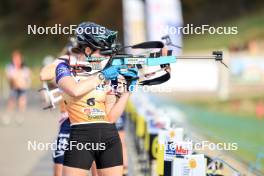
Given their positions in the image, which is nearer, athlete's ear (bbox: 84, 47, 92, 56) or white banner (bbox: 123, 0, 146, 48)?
athlete's ear (bbox: 84, 47, 92, 56)

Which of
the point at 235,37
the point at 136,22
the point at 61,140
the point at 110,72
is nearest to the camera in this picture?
the point at 110,72

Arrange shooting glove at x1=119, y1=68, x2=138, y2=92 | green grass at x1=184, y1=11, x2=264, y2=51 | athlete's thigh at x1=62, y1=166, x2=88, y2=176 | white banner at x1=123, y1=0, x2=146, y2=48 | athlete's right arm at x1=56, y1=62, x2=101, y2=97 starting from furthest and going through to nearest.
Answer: green grass at x1=184, y1=11, x2=264, y2=51, white banner at x1=123, y1=0, x2=146, y2=48, shooting glove at x1=119, y1=68, x2=138, y2=92, athlete's thigh at x1=62, y1=166, x2=88, y2=176, athlete's right arm at x1=56, y1=62, x2=101, y2=97

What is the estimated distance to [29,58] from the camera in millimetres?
60781

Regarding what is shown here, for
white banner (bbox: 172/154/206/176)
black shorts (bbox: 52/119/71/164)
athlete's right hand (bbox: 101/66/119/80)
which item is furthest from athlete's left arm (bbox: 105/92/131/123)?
black shorts (bbox: 52/119/71/164)

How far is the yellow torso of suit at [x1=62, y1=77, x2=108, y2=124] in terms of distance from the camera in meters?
5.71

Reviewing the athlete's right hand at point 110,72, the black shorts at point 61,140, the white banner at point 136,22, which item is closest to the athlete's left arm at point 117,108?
the athlete's right hand at point 110,72

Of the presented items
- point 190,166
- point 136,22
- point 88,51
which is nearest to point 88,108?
point 88,51

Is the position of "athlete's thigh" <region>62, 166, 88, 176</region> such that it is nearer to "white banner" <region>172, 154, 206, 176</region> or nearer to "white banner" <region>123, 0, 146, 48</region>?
"white banner" <region>172, 154, 206, 176</region>

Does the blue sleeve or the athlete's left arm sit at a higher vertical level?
the blue sleeve

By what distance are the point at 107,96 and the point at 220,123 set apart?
15819 millimetres

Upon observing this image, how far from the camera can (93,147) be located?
566 cm

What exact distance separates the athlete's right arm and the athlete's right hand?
74mm

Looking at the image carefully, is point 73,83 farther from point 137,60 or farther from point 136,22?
point 136,22

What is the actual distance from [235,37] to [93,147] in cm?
4332
